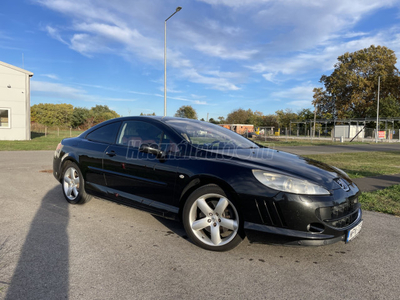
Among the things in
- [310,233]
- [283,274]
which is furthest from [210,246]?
[310,233]

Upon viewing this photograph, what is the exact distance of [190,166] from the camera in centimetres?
321

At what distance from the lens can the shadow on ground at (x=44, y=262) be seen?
2238 mm

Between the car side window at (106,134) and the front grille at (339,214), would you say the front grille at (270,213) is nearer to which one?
the front grille at (339,214)

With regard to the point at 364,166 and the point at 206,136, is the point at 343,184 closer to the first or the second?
the point at 206,136

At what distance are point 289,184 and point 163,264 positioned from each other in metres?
1.40

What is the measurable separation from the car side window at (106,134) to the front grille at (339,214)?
2.90 m

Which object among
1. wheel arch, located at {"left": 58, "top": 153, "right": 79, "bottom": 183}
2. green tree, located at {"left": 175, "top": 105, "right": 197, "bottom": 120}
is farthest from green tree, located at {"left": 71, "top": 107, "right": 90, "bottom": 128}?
wheel arch, located at {"left": 58, "top": 153, "right": 79, "bottom": 183}

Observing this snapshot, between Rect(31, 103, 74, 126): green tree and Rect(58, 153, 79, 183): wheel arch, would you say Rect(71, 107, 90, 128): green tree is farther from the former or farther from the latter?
Rect(58, 153, 79, 183): wheel arch

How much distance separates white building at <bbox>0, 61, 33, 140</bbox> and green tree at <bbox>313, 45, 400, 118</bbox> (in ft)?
150

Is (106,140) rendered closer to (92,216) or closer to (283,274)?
(92,216)

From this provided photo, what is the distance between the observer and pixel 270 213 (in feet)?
9.02

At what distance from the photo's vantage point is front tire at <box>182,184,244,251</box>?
2947mm

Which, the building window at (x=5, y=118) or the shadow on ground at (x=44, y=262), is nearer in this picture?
the shadow on ground at (x=44, y=262)

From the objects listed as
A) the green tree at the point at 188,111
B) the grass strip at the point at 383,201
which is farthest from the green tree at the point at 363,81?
the grass strip at the point at 383,201
